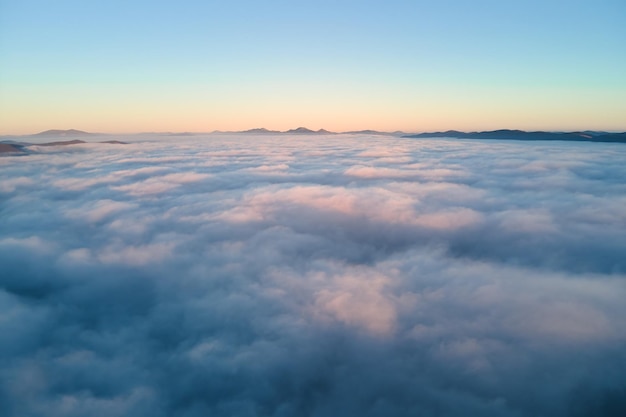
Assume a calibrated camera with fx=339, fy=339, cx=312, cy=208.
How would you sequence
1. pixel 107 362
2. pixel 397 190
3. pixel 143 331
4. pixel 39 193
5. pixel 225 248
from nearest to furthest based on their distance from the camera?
pixel 107 362 → pixel 143 331 → pixel 225 248 → pixel 397 190 → pixel 39 193

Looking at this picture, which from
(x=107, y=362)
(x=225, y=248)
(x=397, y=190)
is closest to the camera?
(x=107, y=362)

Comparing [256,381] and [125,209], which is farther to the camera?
[125,209]

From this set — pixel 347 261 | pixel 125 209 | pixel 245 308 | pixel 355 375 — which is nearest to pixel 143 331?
pixel 245 308

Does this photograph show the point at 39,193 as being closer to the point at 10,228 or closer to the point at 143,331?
the point at 10,228

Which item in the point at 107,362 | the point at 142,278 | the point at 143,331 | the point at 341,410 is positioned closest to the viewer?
the point at 341,410

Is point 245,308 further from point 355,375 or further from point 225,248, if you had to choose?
point 225,248

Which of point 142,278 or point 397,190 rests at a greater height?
point 397,190

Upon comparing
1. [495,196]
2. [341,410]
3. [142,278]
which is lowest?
[341,410]

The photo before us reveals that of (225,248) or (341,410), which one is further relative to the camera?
(225,248)

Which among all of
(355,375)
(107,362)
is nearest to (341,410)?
(355,375)
